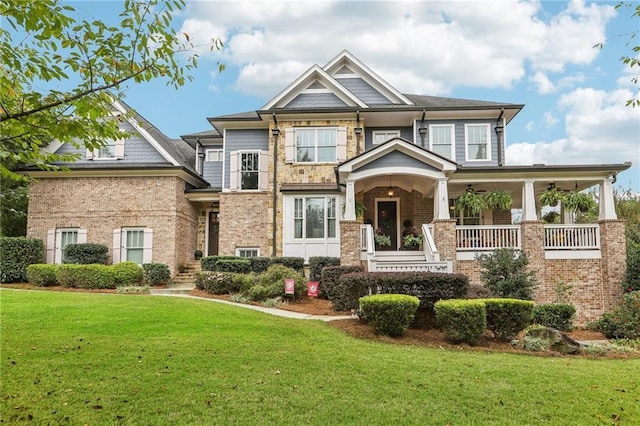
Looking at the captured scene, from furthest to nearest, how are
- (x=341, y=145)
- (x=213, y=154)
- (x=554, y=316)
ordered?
(x=213, y=154) < (x=341, y=145) < (x=554, y=316)

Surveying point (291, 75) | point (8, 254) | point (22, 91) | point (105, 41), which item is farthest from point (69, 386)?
point (291, 75)

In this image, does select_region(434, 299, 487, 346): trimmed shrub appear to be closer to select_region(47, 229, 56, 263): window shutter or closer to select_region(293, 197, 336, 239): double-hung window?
select_region(293, 197, 336, 239): double-hung window

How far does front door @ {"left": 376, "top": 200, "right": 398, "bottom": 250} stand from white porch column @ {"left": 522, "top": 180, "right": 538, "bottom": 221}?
17.2 feet

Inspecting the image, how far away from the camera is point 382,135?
65.3 ft

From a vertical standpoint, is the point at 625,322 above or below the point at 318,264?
below

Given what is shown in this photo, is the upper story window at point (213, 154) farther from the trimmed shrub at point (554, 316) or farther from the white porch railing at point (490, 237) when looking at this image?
the trimmed shrub at point (554, 316)

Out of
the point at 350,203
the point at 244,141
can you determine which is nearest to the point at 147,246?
the point at 244,141

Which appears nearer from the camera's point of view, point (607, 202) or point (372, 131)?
point (607, 202)

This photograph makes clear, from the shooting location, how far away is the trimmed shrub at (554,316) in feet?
40.8

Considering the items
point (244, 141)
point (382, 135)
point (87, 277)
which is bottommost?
point (87, 277)

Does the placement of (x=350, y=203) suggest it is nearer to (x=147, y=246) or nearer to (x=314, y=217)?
(x=314, y=217)

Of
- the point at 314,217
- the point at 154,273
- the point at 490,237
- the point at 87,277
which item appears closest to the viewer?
the point at 490,237

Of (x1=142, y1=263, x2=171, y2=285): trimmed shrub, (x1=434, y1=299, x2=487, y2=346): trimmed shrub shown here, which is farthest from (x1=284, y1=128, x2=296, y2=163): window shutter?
(x1=434, y1=299, x2=487, y2=346): trimmed shrub

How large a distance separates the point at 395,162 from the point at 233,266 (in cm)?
694
